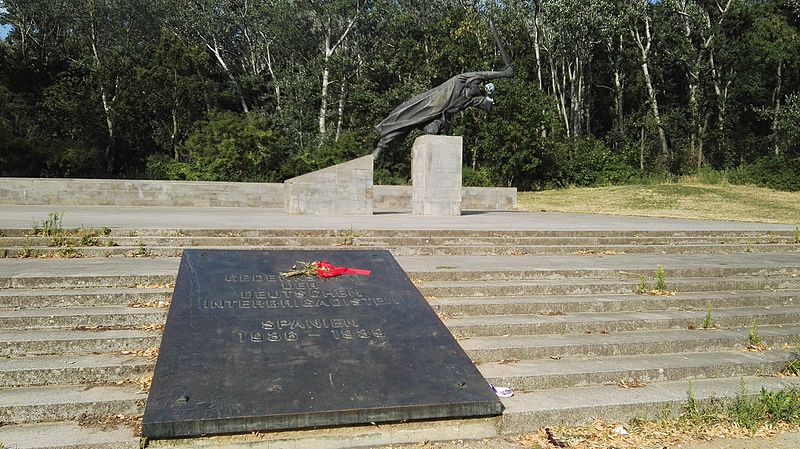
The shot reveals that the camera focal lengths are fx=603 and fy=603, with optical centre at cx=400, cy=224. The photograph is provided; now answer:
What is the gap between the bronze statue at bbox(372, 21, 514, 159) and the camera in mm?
15555

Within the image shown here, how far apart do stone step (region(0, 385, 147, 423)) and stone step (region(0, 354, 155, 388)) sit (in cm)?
8

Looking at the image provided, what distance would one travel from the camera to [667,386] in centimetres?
480

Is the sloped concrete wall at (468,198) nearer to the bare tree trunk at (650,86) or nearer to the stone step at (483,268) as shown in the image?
the stone step at (483,268)

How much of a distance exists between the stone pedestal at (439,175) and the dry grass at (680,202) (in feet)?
19.8

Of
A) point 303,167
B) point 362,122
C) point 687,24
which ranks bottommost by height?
point 303,167

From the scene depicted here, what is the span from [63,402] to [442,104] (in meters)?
12.8

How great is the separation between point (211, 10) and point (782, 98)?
110ft

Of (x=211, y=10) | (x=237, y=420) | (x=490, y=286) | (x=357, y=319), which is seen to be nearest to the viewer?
(x=237, y=420)

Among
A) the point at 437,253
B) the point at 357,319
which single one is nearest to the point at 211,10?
the point at 437,253

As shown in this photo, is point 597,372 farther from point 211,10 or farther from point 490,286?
point 211,10

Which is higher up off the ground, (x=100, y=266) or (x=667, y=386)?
(x=100, y=266)

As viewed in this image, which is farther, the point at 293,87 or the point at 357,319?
the point at 293,87

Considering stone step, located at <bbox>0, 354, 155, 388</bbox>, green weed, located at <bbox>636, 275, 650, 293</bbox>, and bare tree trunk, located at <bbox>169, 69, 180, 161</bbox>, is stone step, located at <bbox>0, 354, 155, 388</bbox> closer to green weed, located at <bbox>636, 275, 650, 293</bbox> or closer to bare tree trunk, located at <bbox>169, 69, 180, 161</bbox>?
green weed, located at <bbox>636, 275, 650, 293</bbox>

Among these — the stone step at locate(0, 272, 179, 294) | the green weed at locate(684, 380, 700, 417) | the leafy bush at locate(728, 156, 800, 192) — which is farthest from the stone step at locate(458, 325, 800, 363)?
the leafy bush at locate(728, 156, 800, 192)
